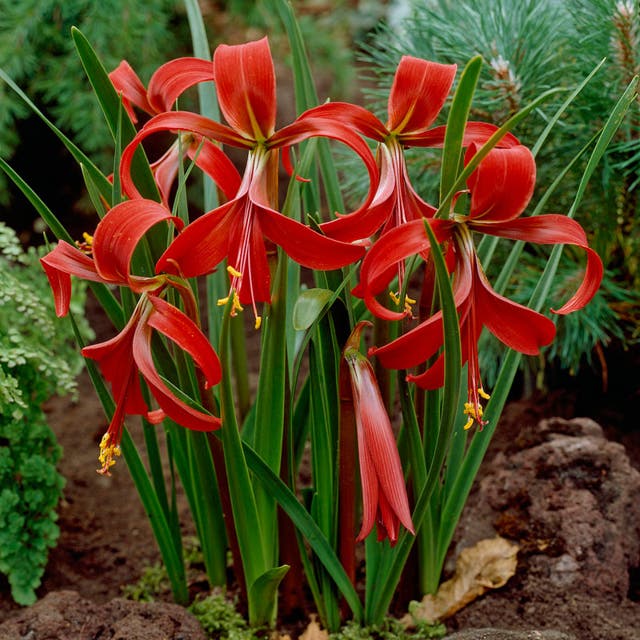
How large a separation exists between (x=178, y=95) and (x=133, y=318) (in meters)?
0.35

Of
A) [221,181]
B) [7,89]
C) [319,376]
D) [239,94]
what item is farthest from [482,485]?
[7,89]

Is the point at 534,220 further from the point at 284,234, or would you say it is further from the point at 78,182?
the point at 78,182

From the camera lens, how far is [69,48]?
264cm

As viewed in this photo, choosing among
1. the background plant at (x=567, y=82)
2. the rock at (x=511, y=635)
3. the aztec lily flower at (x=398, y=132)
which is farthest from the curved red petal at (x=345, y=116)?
the rock at (x=511, y=635)

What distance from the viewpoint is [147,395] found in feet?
4.87

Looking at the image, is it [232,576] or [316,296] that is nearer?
[316,296]

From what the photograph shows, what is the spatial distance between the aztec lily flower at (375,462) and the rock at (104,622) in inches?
15.2

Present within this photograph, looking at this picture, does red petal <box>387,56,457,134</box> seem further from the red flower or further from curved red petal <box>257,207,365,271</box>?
the red flower

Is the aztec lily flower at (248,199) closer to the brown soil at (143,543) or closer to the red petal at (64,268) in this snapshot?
the red petal at (64,268)

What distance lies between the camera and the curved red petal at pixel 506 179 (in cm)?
95

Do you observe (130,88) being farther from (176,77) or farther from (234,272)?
(234,272)

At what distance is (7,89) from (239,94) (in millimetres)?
1881

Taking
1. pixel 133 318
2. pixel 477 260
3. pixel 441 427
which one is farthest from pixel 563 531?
pixel 133 318

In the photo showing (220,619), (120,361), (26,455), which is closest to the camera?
(120,361)
